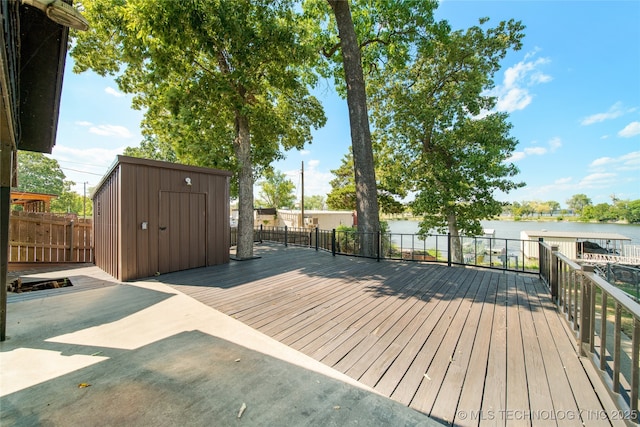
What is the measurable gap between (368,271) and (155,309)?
12.8ft

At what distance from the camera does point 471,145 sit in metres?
10.8

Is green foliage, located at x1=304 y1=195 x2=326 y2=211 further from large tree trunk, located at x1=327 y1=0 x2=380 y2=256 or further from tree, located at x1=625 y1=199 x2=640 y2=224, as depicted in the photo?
large tree trunk, located at x1=327 y1=0 x2=380 y2=256

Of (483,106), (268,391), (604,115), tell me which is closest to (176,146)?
(268,391)

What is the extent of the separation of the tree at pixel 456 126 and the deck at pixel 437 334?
6.60 metres

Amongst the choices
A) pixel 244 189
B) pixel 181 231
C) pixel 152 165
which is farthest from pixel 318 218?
pixel 152 165

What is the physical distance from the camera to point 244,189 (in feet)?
23.8

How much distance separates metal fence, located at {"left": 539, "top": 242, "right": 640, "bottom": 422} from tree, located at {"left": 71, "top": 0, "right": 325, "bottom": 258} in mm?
6432

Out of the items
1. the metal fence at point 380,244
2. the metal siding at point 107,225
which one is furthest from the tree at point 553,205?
the metal siding at point 107,225

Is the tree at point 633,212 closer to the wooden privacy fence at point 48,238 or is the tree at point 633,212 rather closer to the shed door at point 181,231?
the shed door at point 181,231

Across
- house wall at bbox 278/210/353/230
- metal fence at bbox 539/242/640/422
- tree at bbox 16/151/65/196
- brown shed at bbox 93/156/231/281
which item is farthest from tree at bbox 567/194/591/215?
tree at bbox 16/151/65/196

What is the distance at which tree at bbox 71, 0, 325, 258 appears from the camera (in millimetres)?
5453

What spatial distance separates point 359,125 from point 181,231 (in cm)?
579

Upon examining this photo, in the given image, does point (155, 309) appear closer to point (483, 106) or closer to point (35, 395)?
point (35, 395)

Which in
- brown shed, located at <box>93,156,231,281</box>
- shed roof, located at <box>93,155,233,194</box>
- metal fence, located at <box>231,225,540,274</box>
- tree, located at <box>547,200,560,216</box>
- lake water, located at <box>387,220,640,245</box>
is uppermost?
tree, located at <box>547,200,560,216</box>
